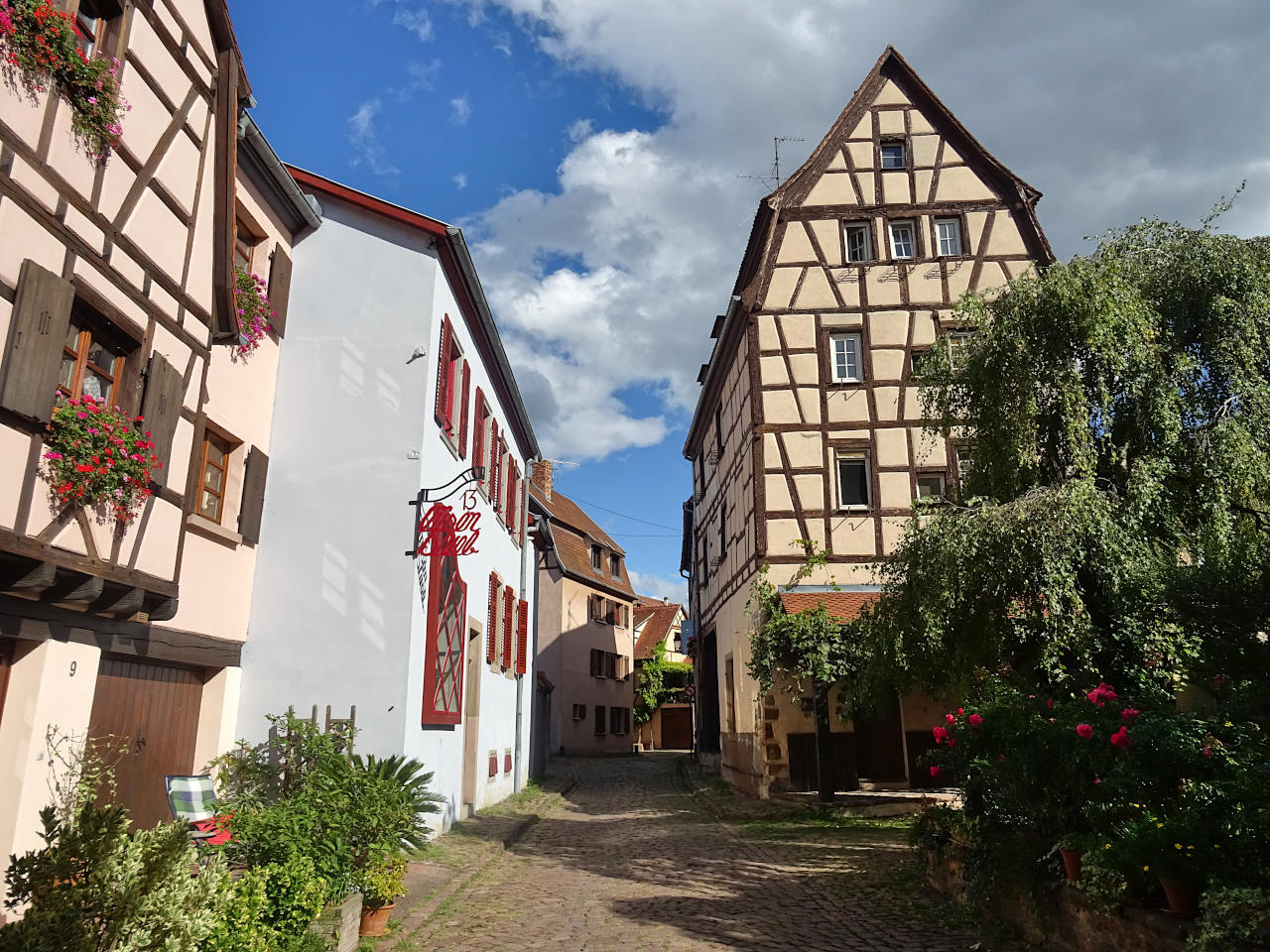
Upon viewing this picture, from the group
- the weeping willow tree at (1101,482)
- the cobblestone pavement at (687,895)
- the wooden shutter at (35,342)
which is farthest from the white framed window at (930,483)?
the wooden shutter at (35,342)

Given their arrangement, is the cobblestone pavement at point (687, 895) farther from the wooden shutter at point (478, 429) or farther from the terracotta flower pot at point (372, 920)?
the wooden shutter at point (478, 429)

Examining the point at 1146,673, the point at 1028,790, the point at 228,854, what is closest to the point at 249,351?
the point at 228,854

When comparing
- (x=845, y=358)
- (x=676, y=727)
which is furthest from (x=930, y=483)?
(x=676, y=727)

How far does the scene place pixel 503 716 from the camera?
1623 centimetres

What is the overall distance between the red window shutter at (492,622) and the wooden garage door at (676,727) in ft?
91.4

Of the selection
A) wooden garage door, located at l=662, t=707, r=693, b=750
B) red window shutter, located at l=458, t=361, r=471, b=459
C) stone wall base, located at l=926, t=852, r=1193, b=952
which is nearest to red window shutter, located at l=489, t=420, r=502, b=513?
red window shutter, located at l=458, t=361, r=471, b=459

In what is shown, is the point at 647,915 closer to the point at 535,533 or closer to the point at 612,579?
the point at 535,533

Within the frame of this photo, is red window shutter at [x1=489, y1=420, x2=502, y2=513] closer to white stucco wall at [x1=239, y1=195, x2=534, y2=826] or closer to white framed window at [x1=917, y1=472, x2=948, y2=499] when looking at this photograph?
white stucco wall at [x1=239, y1=195, x2=534, y2=826]

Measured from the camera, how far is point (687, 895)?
8000 mm

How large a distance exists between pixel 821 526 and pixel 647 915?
949 centimetres

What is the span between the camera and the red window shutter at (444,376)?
37.4ft

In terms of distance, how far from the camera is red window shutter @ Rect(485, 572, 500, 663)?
1491 cm

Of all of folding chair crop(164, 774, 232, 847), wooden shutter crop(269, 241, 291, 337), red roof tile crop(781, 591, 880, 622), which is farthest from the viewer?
red roof tile crop(781, 591, 880, 622)

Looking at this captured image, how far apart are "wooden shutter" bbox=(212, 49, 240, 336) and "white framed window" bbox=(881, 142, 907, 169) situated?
1263 cm
